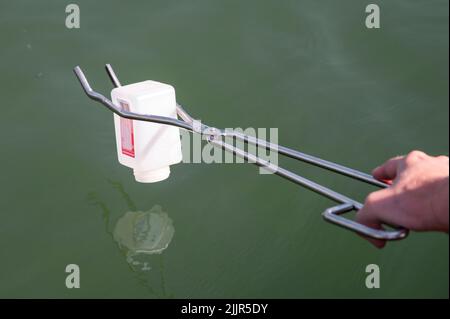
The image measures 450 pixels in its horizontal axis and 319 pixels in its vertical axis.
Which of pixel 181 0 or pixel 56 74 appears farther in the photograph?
pixel 181 0

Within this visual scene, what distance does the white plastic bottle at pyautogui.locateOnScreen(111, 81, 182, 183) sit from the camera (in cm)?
168

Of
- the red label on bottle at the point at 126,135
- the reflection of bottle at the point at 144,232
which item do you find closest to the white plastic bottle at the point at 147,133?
the red label on bottle at the point at 126,135

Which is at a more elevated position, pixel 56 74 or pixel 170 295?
pixel 56 74

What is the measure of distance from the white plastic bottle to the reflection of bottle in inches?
6.6

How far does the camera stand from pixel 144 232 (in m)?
1.90

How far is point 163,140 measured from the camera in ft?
5.68

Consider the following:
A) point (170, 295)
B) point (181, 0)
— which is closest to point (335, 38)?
point (181, 0)

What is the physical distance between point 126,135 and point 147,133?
0.06 metres

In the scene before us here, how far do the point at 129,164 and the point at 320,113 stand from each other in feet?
2.19

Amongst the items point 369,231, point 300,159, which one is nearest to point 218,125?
point 300,159

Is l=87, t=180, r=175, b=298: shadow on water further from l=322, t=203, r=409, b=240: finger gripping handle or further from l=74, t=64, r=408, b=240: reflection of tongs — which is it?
l=322, t=203, r=409, b=240: finger gripping handle

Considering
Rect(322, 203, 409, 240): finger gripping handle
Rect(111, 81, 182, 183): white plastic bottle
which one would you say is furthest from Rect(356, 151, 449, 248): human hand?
Rect(111, 81, 182, 183): white plastic bottle

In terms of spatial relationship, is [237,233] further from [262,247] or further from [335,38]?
[335,38]

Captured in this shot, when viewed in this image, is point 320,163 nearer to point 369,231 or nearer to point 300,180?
point 300,180
